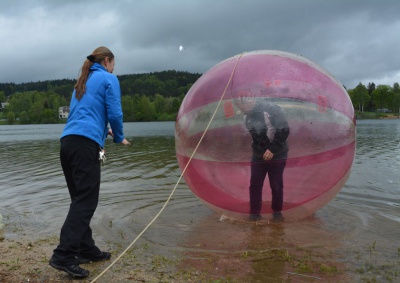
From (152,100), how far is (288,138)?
131 metres

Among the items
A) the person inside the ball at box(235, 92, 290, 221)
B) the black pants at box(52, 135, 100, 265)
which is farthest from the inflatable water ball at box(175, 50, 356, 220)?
the black pants at box(52, 135, 100, 265)

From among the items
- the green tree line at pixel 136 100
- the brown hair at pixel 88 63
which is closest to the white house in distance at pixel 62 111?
the green tree line at pixel 136 100

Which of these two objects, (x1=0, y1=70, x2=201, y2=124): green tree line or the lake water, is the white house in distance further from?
the lake water

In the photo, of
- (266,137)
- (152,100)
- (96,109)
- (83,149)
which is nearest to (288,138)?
(266,137)

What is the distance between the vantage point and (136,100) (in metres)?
125

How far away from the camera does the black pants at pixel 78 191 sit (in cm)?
402

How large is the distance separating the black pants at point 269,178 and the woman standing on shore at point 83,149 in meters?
1.76

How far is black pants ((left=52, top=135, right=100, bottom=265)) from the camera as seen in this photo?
402 cm

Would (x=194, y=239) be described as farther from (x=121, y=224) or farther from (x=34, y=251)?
(x=34, y=251)

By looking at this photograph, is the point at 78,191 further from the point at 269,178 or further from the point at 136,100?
the point at 136,100

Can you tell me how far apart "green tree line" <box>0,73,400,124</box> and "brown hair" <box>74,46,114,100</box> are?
302 ft

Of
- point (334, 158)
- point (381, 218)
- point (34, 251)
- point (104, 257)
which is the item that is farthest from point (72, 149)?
point (381, 218)

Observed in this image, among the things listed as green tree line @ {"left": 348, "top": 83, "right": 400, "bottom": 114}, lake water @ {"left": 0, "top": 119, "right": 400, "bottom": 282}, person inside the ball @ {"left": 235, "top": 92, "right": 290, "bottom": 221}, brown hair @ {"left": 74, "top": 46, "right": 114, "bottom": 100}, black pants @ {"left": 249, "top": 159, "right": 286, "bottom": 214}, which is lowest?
lake water @ {"left": 0, "top": 119, "right": 400, "bottom": 282}

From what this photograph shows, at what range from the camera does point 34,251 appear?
15.8 ft
